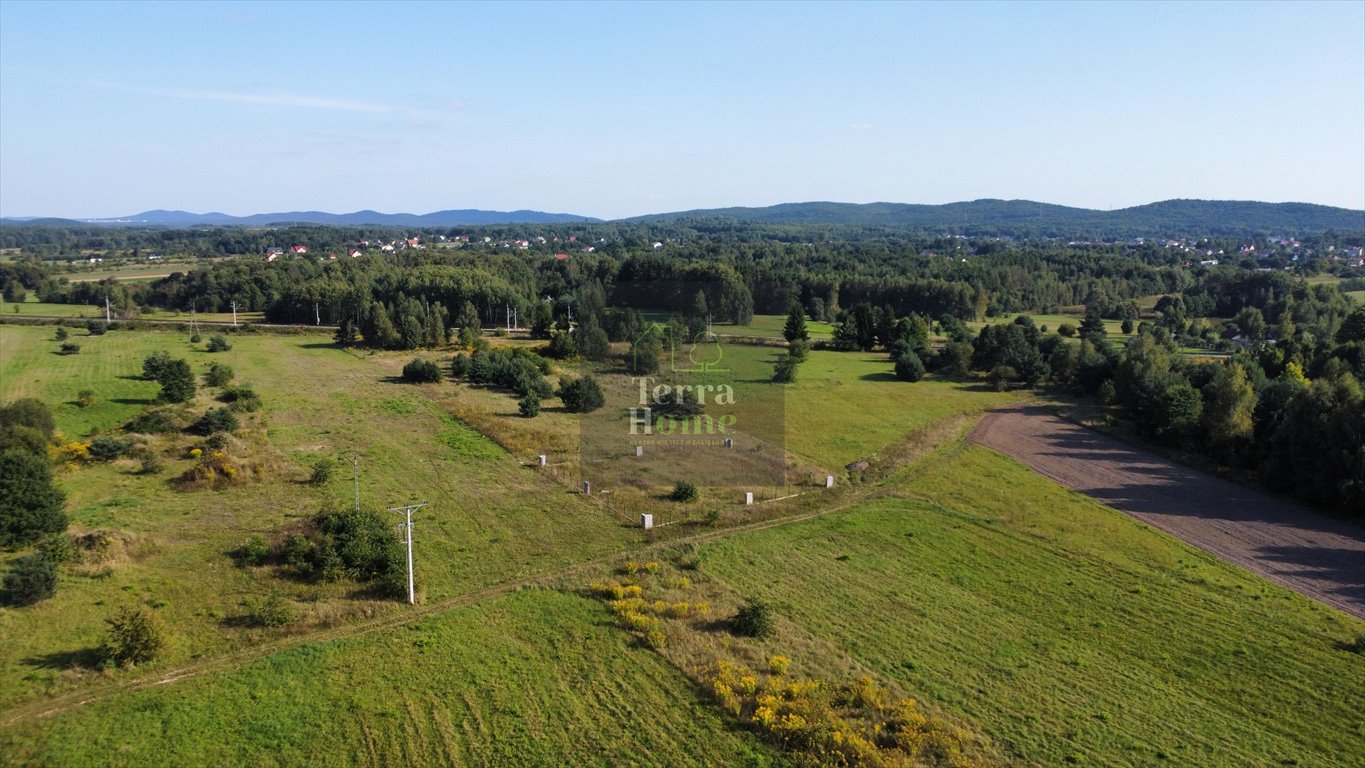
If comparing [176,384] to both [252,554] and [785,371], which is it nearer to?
[252,554]

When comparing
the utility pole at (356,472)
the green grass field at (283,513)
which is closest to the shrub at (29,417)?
the green grass field at (283,513)

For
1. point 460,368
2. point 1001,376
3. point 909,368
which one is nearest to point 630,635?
point 460,368

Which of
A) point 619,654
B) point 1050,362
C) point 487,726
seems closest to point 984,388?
point 1050,362

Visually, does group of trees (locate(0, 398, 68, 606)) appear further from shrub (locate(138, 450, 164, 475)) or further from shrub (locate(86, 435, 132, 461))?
shrub (locate(86, 435, 132, 461))

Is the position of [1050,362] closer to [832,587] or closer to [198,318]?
[832,587]

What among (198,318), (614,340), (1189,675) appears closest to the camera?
(1189,675)

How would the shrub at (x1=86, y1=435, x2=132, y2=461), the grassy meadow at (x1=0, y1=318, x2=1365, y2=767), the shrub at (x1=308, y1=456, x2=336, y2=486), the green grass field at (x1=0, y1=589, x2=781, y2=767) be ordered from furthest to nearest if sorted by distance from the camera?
the shrub at (x1=86, y1=435, x2=132, y2=461), the shrub at (x1=308, y1=456, x2=336, y2=486), the grassy meadow at (x1=0, y1=318, x2=1365, y2=767), the green grass field at (x1=0, y1=589, x2=781, y2=767)

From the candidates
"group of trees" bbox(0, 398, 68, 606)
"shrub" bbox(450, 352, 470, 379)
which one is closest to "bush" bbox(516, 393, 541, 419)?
"shrub" bbox(450, 352, 470, 379)
